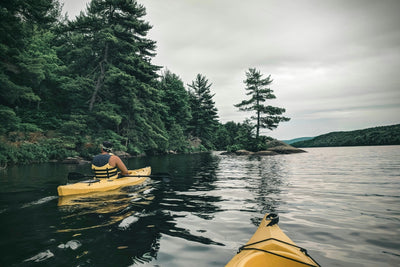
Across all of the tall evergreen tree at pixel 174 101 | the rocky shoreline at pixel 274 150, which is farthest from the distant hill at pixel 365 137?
the tall evergreen tree at pixel 174 101

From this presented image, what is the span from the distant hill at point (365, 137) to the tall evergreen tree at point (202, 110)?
30.8 meters

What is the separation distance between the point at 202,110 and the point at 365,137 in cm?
3713

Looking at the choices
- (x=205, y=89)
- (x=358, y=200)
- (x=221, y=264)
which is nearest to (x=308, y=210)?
→ (x=358, y=200)

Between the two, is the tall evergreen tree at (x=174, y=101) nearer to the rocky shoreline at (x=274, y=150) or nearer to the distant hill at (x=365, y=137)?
the rocky shoreline at (x=274, y=150)

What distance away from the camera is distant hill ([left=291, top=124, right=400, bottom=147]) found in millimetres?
45875

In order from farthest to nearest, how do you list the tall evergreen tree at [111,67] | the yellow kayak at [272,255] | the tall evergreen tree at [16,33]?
the tall evergreen tree at [111,67]
the tall evergreen tree at [16,33]
the yellow kayak at [272,255]

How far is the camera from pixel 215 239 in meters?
3.49

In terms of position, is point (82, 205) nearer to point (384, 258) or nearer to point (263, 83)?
point (384, 258)

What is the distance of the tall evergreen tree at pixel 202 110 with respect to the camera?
53.9m

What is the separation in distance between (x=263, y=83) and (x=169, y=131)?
18.1 metres

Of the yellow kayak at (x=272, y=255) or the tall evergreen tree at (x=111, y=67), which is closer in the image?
the yellow kayak at (x=272, y=255)

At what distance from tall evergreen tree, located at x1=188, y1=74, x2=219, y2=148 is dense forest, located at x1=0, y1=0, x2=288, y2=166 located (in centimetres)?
2062

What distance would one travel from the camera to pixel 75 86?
2156 centimetres

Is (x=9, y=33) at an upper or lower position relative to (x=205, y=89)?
lower
